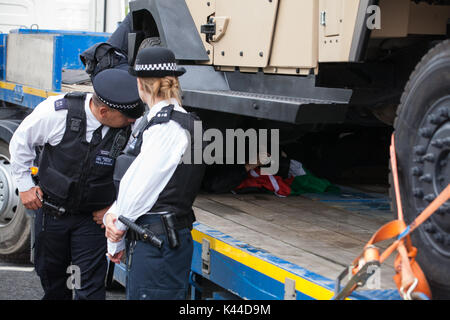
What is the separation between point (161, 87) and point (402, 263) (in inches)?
52.8

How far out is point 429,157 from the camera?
247cm

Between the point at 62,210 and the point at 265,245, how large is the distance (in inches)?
42.6

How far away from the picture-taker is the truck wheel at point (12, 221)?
5406 millimetres

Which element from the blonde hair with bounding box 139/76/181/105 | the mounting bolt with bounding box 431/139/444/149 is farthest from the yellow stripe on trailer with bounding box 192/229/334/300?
the blonde hair with bounding box 139/76/181/105

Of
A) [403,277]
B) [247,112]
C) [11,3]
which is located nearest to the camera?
[403,277]

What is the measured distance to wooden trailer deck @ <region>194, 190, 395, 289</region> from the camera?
3.11m

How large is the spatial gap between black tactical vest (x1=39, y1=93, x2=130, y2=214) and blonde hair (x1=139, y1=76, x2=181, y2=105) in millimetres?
610

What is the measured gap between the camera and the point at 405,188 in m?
2.65

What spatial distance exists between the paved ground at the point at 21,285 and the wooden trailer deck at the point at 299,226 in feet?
3.73

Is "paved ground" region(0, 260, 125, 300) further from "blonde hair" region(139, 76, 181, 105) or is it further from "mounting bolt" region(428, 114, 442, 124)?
"mounting bolt" region(428, 114, 442, 124)

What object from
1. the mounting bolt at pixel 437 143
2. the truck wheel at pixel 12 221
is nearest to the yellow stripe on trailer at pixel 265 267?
the mounting bolt at pixel 437 143

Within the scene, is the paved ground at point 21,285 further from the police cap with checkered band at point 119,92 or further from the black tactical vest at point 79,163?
the police cap with checkered band at point 119,92
